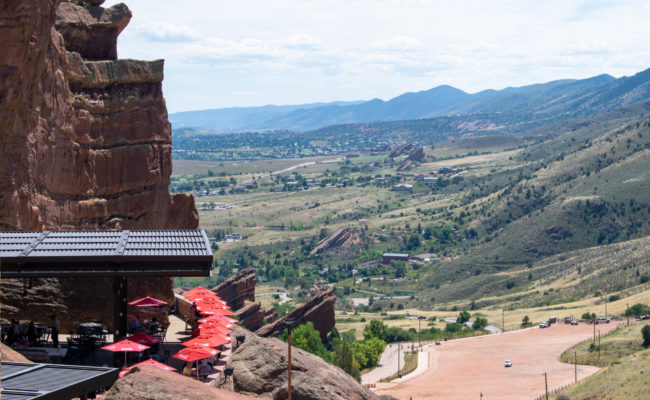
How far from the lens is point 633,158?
183 meters

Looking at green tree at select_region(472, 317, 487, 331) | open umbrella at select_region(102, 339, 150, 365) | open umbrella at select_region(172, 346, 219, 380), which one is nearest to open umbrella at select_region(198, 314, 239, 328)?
open umbrella at select_region(172, 346, 219, 380)

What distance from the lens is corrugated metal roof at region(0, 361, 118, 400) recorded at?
16.2 m

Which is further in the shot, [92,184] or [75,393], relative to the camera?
[92,184]

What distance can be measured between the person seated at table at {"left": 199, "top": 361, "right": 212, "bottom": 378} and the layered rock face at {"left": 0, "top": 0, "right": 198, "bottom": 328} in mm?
9327

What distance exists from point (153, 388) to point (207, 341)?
981cm

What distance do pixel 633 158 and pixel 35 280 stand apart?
17228 centimetres

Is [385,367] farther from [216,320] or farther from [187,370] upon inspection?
[187,370]

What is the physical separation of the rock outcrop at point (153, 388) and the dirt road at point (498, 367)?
58.8m

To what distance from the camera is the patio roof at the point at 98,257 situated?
86.9 ft

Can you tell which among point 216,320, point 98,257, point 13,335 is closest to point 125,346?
point 98,257

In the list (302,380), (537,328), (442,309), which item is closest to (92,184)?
(302,380)

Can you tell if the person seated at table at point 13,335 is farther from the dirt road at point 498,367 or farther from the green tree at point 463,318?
the green tree at point 463,318

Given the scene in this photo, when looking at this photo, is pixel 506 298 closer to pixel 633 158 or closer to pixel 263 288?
pixel 263 288

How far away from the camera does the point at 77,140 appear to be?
41.2m
